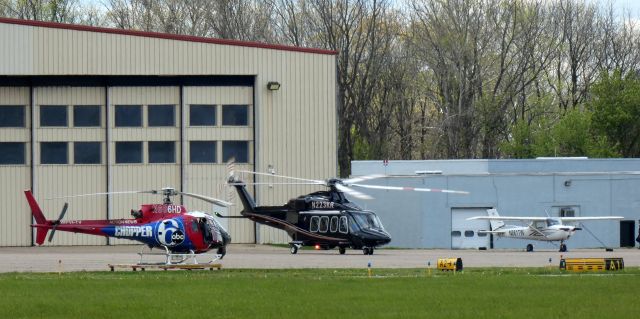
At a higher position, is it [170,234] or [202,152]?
[202,152]

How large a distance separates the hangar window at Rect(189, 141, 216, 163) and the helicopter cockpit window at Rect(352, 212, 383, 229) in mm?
11843

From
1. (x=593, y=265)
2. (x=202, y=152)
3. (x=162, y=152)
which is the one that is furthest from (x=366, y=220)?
(x=162, y=152)

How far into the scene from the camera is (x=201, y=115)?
58188mm

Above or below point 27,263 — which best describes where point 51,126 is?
above

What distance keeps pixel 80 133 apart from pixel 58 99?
1.76 m

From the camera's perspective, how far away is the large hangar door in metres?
59.7

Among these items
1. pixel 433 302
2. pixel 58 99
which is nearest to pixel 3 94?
pixel 58 99

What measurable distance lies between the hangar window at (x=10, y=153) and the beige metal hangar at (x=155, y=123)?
0.04 meters

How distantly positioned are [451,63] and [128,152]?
118 feet

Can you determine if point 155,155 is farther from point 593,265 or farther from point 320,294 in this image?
point 320,294

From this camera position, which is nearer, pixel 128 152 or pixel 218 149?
pixel 128 152

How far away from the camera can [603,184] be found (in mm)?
60812

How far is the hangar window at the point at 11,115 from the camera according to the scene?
56969 millimetres

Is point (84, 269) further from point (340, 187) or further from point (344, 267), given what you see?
point (340, 187)
